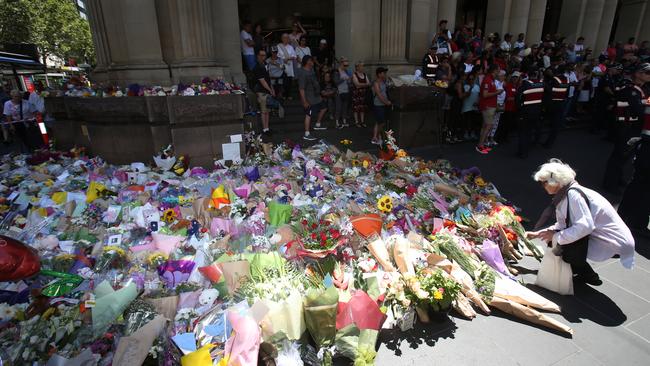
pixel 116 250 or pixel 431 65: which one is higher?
pixel 431 65

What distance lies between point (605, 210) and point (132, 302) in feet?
14.6

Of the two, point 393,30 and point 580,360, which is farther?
point 393,30

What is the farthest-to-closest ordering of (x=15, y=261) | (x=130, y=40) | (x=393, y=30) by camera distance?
1. (x=393, y=30)
2. (x=130, y=40)
3. (x=15, y=261)

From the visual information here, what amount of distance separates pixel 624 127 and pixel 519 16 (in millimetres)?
10383

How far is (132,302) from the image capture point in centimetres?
300

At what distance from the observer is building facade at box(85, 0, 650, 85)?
6.70 m

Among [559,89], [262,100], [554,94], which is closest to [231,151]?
[262,100]

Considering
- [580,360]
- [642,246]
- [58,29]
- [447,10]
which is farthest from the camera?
[58,29]

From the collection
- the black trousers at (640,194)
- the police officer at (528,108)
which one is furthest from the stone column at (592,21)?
the black trousers at (640,194)

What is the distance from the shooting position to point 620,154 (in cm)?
621

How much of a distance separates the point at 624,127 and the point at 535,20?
436 inches

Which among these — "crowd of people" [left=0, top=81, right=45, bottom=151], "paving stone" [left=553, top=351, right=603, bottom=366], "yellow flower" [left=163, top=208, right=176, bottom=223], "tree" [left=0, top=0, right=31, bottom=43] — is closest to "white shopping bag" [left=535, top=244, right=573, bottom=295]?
"paving stone" [left=553, top=351, right=603, bottom=366]

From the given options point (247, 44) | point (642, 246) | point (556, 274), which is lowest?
point (642, 246)

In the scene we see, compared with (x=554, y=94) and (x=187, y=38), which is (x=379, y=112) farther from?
(x=554, y=94)
